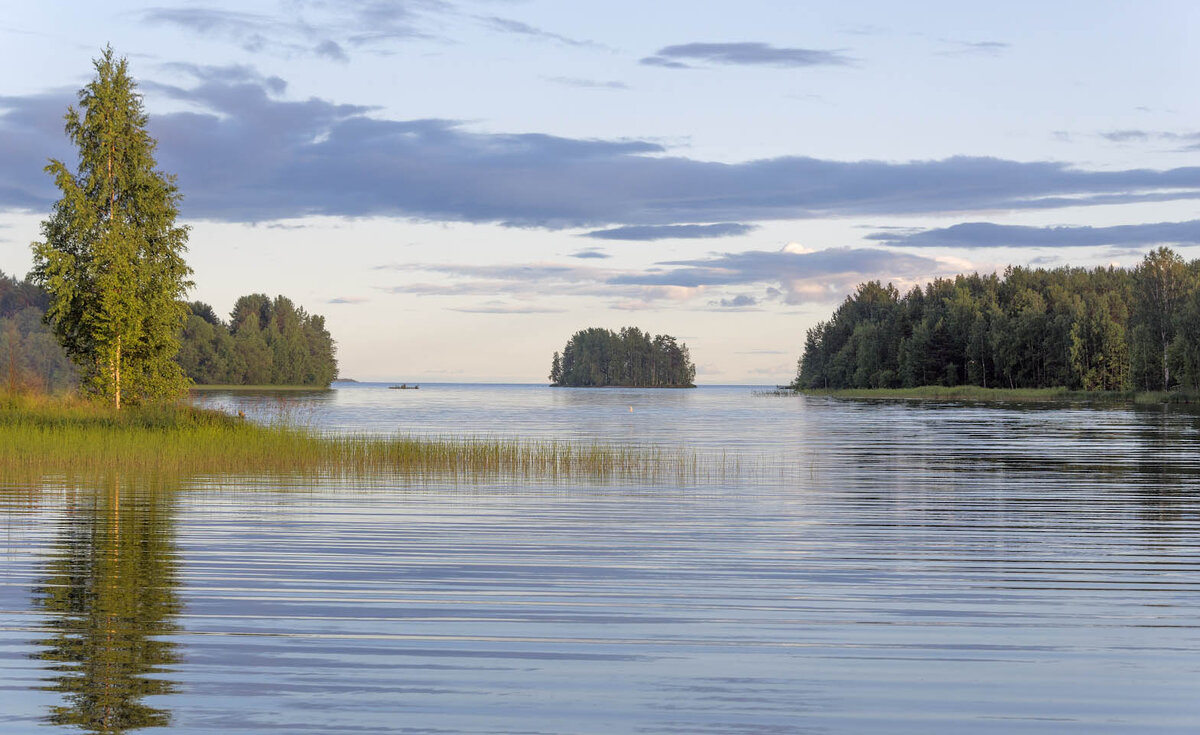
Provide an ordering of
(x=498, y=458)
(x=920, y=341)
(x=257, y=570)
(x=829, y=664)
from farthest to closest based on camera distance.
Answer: (x=920, y=341) → (x=498, y=458) → (x=257, y=570) → (x=829, y=664)

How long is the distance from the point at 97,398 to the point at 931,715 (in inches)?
1682

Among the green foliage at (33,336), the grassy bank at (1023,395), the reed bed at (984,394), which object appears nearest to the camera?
the grassy bank at (1023,395)

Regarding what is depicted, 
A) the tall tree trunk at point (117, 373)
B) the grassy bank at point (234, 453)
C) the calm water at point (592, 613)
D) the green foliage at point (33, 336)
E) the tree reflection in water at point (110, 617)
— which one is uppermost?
the green foliage at point (33, 336)

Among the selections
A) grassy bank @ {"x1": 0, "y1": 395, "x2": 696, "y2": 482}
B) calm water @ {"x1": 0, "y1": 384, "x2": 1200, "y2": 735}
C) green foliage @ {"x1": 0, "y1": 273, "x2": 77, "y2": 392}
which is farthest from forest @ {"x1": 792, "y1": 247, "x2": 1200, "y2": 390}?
green foliage @ {"x1": 0, "y1": 273, "x2": 77, "y2": 392}

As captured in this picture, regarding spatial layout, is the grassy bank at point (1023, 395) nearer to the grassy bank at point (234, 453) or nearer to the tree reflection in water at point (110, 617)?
the grassy bank at point (234, 453)

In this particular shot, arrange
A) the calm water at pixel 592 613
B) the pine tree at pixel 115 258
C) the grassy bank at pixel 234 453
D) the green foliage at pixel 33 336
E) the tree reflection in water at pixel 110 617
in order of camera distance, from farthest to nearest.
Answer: the green foliage at pixel 33 336
the pine tree at pixel 115 258
the grassy bank at pixel 234 453
the calm water at pixel 592 613
the tree reflection in water at pixel 110 617

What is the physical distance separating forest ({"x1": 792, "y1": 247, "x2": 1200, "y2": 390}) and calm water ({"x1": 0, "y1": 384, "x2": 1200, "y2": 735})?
322 feet

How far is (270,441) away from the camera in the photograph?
3403 centimetres

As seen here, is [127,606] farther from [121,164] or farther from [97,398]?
[121,164]

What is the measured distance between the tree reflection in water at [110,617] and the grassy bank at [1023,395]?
106976 mm

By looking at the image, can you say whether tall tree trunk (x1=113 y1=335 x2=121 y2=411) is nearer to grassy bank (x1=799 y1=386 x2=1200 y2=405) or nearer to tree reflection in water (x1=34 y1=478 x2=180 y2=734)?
tree reflection in water (x1=34 y1=478 x2=180 y2=734)

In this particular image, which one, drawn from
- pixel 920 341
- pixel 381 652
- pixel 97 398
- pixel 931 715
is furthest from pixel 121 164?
pixel 920 341

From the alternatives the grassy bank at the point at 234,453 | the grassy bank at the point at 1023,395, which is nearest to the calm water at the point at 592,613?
the grassy bank at the point at 234,453

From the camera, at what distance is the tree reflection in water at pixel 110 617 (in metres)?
8.30
